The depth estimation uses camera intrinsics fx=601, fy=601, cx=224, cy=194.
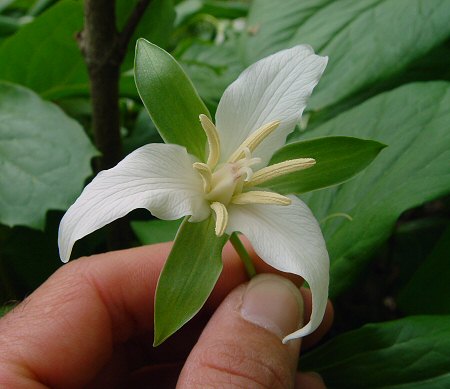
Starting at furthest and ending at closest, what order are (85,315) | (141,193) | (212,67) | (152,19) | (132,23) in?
(212,67), (152,19), (132,23), (85,315), (141,193)

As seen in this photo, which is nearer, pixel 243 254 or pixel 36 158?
pixel 243 254

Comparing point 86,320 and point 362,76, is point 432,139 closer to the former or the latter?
point 362,76

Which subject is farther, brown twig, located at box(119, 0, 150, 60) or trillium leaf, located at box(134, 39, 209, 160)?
brown twig, located at box(119, 0, 150, 60)

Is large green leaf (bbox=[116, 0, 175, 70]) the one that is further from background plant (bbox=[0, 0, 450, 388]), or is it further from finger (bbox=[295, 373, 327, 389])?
finger (bbox=[295, 373, 327, 389])

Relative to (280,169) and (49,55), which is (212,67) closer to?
(49,55)

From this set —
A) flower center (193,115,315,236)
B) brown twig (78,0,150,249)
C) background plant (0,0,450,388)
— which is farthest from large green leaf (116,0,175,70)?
flower center (193,115,315,236)

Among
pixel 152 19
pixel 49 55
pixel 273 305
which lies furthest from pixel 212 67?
pixel 273 305

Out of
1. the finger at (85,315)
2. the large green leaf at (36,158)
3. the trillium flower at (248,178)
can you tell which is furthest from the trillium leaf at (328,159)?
the large green leaf at (36,158)

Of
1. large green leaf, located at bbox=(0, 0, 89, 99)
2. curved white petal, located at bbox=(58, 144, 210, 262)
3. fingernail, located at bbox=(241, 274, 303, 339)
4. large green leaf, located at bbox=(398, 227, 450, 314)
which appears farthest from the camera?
large green leaf, located at bbox=(0, 0, 89, 99)
